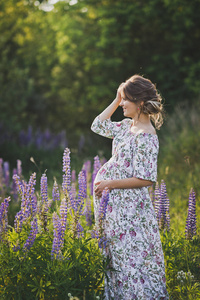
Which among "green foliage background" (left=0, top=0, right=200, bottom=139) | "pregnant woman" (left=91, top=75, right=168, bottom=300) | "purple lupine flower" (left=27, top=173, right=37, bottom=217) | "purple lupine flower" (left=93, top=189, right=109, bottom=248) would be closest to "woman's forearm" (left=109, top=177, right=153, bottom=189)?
"pregnant woman" (left=91, top=75, right=168, bottom=300)

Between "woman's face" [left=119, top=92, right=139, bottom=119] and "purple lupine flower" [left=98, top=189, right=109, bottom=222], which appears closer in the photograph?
"purple lupine flower" [left=98, top=189, right=109, bottom=222]

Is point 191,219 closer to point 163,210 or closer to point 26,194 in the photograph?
point 163,210

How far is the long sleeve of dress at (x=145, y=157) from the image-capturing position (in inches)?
123

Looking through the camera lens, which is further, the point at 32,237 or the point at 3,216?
the point at 3,216

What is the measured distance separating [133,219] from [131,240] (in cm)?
18

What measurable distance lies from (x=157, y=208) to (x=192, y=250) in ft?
1.81

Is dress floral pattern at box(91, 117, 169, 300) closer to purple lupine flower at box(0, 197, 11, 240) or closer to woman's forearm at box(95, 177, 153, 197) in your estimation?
woman's forearm at box(95, 177, 153, 197)

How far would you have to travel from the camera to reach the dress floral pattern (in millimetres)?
3232

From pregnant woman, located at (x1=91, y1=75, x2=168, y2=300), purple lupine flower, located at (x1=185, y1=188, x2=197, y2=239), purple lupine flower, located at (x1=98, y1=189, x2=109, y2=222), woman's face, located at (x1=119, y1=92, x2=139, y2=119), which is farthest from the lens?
purple lupine flower, located at (x1=185, y1=188, x2=197, y2=239)

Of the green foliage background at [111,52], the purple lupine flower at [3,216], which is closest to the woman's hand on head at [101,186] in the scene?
the purple lupine flower at [3,216]

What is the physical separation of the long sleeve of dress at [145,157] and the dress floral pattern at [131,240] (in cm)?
2

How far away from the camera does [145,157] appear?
312 centimetres

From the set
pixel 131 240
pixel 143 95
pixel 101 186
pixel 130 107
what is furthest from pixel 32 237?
pixel 143 95

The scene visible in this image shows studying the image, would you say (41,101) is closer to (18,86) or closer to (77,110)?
(77,110)
